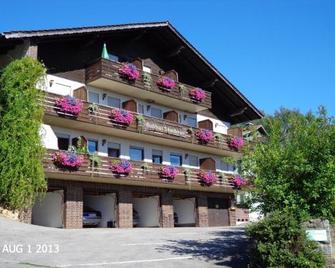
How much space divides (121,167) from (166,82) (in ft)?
25.5

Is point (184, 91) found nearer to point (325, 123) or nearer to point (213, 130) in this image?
point (213, 130)

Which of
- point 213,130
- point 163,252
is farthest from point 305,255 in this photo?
point 213,130

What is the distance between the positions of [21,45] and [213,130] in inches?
653

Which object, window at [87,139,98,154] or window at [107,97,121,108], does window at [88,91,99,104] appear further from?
window at [87,139,98,154]

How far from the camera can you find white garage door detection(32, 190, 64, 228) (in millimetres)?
26844

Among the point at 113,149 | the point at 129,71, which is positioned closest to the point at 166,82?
the point at 129,71

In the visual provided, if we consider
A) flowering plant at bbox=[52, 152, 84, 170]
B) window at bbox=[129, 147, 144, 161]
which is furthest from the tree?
window at bbox=[129, 147, 144, 161]

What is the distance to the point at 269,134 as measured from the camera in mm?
14516

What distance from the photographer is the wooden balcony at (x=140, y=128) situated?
26.3 m

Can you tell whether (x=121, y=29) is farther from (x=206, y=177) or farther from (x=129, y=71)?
(x=206, y=177)

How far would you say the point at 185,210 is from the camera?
35.4 m

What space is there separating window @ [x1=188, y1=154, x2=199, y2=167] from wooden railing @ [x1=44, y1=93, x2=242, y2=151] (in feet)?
6.04

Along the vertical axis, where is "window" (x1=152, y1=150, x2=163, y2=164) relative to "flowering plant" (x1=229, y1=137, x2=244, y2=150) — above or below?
below

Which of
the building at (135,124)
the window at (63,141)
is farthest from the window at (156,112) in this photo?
the window at (63,141)
